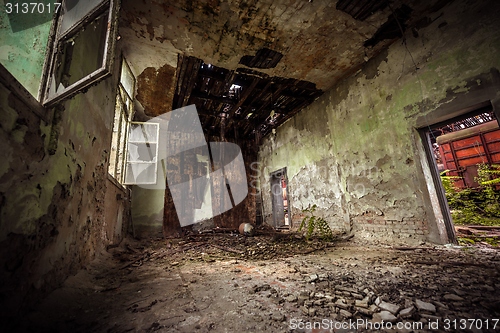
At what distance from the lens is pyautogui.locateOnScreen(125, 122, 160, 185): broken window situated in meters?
4.49

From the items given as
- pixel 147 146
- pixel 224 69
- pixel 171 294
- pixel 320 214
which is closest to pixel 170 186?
pixel 147 146

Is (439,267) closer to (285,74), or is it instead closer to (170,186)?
(285,74)

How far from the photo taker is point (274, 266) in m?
2.64

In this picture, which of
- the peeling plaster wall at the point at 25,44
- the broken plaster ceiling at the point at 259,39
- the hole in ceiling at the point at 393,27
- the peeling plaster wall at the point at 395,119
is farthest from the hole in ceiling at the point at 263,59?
the peeling plaster wall at the point at 25,44

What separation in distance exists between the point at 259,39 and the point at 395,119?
2871 millimetres

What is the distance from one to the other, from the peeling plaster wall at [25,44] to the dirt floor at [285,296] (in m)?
1.48

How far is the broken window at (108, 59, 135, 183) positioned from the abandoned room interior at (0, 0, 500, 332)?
0.05 metres

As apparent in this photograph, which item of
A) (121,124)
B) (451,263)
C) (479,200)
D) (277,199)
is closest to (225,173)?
(277,199)

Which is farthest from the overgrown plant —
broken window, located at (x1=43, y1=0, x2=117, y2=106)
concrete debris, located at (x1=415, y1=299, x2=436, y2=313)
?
broken window, located at (x1=43, y1=0, x2=117, y2=106)

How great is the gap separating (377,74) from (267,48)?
226 centimetres

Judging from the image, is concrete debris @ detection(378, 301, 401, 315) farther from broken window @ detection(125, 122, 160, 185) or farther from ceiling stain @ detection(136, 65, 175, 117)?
ceiling stain @ detection(136, 65, 175, 117)

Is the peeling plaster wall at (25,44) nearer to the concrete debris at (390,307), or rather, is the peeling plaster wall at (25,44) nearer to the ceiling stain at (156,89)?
the concrete debris at (390,307)

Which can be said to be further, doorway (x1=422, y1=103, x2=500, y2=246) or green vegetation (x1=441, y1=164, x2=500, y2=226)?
doorway (x1=422, y1=103, x2=500, y2=246)

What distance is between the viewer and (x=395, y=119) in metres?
3.87
